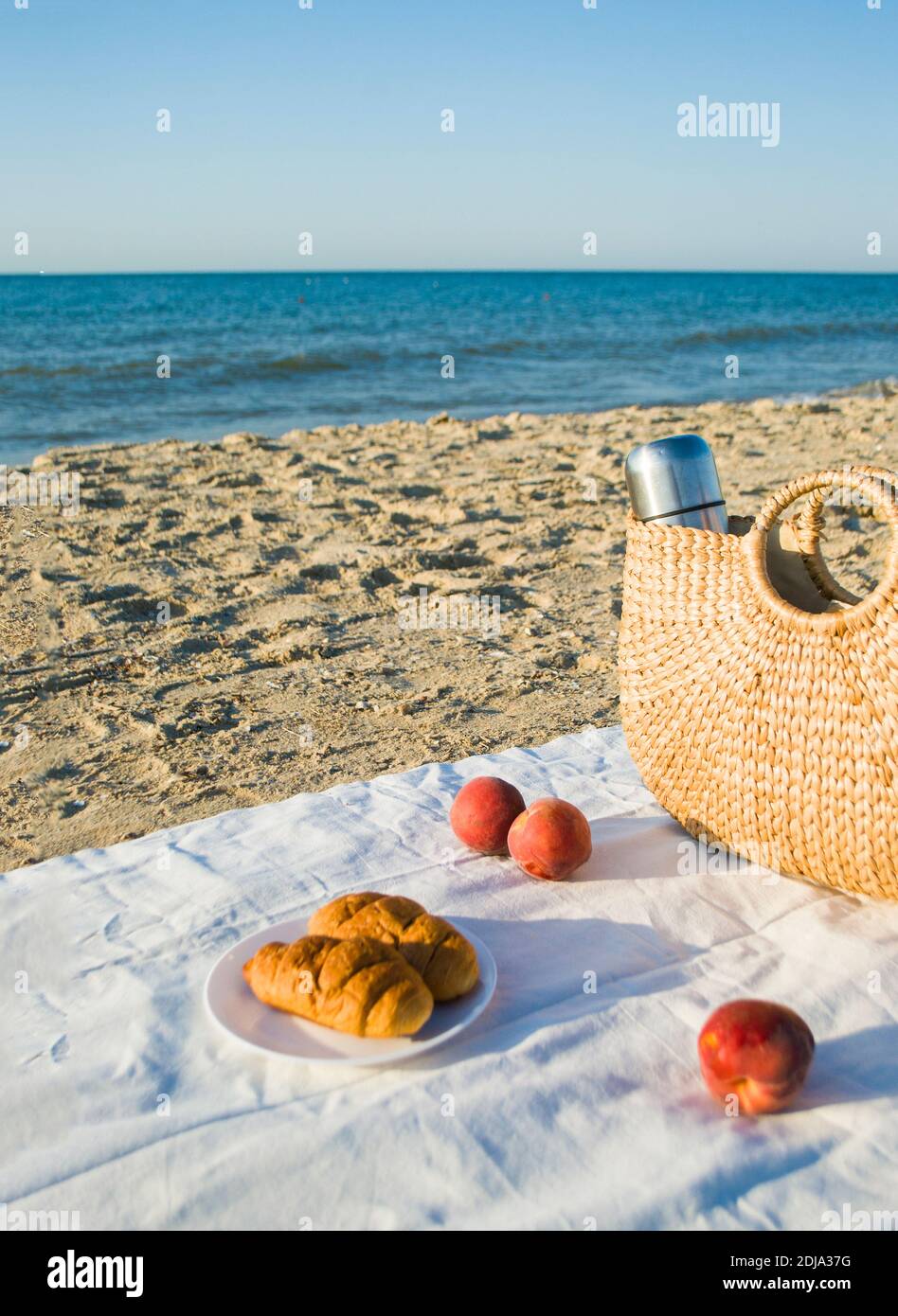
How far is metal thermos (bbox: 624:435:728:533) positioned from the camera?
5.89ft

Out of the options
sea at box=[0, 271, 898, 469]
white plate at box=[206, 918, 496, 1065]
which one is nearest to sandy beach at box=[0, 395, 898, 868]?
white plate at box=[206, 918, 496, 1065]

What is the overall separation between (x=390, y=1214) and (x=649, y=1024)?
44 centimetres

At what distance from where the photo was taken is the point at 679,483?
1.80 meters

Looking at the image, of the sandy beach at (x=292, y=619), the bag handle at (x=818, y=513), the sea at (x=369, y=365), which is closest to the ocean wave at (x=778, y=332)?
the sea at (x=369, y=365)

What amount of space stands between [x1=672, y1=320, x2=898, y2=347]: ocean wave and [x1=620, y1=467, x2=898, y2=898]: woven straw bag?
17.6 meters

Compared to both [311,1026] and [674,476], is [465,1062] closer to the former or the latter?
[311,1026]

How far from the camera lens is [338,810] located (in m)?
2.01

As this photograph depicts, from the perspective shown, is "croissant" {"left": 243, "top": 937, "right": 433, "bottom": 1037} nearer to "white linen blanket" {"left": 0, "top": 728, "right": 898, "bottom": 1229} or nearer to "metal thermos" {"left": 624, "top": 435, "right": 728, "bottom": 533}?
"white linen blanket" {"left": 0, "top": 728, "right": 898, "bottom": 1229}

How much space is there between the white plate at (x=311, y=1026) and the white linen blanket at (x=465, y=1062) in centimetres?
3

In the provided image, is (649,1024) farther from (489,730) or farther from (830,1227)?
(489,730)

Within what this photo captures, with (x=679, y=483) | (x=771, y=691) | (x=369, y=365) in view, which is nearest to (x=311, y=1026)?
(x=771, y=691)

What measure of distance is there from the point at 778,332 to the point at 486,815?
20.8 meters

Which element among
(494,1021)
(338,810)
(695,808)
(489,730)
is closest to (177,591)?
(489,730)
